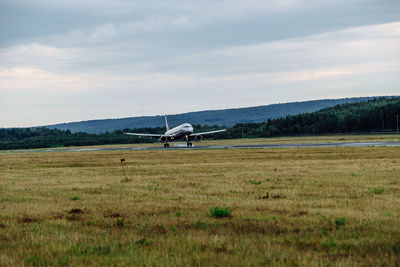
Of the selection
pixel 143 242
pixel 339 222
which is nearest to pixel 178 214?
pixel 143 242

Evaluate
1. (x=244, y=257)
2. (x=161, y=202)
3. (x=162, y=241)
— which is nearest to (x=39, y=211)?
(x=161, y=202)

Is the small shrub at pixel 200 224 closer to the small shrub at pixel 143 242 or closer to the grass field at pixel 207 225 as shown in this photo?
the grass field at pixel 207 225

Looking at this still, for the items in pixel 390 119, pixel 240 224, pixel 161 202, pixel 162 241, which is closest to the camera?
pixel 162 241

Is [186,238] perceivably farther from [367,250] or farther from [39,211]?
[39,211]

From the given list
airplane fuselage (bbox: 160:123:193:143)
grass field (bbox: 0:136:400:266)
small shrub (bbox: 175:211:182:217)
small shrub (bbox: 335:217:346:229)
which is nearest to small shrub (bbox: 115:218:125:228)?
grass field (bbox: 0:136:400:266)

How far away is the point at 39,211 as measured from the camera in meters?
18.6

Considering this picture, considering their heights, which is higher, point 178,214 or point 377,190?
point 178,214

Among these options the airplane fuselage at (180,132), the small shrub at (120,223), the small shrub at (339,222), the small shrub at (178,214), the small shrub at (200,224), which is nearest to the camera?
the small shrub at (339,222)

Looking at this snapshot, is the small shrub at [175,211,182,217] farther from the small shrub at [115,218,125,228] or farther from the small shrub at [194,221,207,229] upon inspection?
the small shrub at [115,218,125,228]

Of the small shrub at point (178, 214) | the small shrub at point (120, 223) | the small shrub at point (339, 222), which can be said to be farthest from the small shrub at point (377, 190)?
the small shrub at point (120, 223)

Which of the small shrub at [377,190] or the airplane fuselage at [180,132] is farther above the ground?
the airplane fuselage at [180,132]

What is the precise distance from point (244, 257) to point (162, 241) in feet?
8.83

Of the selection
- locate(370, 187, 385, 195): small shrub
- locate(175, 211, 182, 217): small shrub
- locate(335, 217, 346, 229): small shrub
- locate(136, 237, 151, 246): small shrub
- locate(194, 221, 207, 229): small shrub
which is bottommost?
locate(370, 187, 385, 195): small shrub

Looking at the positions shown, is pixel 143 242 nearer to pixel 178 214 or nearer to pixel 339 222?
pixel 178 214
